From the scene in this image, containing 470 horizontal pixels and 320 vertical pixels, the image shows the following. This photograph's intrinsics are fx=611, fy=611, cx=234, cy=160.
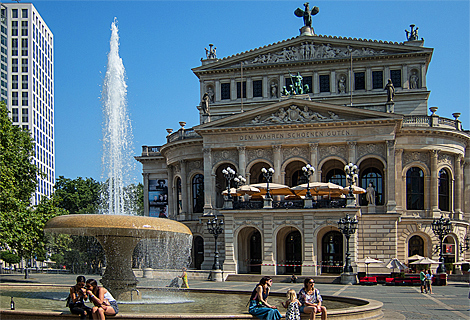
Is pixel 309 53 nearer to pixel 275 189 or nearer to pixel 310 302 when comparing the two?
pixel 275 189

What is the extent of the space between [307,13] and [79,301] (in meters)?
53.0

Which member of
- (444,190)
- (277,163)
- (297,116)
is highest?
(297,116)

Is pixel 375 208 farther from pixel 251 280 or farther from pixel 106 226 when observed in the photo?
pixel 106 226

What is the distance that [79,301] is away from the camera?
14844 millimetres

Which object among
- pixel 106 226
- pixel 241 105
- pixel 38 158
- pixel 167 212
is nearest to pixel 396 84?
pixel 241 105

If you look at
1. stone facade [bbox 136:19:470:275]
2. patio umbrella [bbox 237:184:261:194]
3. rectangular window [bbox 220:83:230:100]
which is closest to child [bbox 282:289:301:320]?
stone facade [bbox 136:19:470:275]

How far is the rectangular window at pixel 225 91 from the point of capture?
203 feet

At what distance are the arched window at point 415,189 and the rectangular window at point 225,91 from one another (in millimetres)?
19593

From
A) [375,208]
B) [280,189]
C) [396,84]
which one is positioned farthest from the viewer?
[396,84]

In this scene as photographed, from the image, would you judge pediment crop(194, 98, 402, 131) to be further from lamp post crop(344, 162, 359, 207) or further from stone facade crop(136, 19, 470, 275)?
lamp post crop(344, 162, 359, 207)

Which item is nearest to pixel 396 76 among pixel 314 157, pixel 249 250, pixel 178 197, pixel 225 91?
pixel 314 157

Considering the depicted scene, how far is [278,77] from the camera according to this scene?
60.0m

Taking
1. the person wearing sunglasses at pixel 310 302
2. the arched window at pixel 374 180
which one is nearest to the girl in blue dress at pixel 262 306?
the person wearing sunglasses at pixel 310 302

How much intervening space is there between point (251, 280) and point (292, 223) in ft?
17.6
